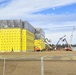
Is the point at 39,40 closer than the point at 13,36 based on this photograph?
No

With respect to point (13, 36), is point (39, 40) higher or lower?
higher

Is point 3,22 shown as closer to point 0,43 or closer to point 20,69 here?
point 0,43

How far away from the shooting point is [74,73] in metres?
20.1

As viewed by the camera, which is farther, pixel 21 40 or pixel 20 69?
pixel 21 40

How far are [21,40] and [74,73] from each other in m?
87.7

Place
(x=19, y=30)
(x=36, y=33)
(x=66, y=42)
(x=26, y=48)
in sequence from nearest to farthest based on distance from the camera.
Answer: (x=19, y=30) → (x=26, y=48) → (x=66, y=42) → (x=36, y=33)

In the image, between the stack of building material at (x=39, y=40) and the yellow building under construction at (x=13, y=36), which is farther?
the stack of building material at (x=39, y=40)

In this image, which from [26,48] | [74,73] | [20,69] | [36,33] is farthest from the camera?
[36,33]

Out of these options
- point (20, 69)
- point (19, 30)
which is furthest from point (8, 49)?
point (20, 69)

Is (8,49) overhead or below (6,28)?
below

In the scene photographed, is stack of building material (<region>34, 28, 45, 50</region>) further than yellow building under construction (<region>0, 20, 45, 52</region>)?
Yes

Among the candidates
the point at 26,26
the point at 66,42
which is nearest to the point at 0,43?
the point at 26,26

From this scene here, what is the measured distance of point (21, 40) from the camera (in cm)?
10750

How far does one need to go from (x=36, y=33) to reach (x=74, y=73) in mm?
127093
